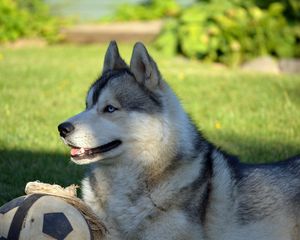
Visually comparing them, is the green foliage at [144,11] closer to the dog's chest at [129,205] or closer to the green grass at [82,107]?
the green grass at [82,107]

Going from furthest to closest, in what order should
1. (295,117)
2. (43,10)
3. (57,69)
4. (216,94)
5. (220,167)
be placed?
(43,10), (57,69), (216,94), (295,117), (220,167)

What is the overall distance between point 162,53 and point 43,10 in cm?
460

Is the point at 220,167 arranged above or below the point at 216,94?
above

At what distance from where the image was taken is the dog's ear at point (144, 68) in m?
4.20

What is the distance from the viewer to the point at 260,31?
484 inches

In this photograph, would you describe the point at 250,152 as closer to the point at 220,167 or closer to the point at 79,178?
the point at 79,178

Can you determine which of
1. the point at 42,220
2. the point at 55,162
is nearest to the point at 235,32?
the point at 55,162

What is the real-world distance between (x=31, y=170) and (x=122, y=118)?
6.26 ft

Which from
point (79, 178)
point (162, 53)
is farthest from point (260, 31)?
point (79, 178)

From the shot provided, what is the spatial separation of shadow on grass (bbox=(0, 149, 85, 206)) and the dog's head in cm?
128

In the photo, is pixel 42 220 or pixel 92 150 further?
pixel 92 150

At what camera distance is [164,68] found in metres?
12.1

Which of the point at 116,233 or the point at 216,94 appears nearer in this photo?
the point at 116,233

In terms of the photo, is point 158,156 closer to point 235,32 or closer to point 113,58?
point 113,58
